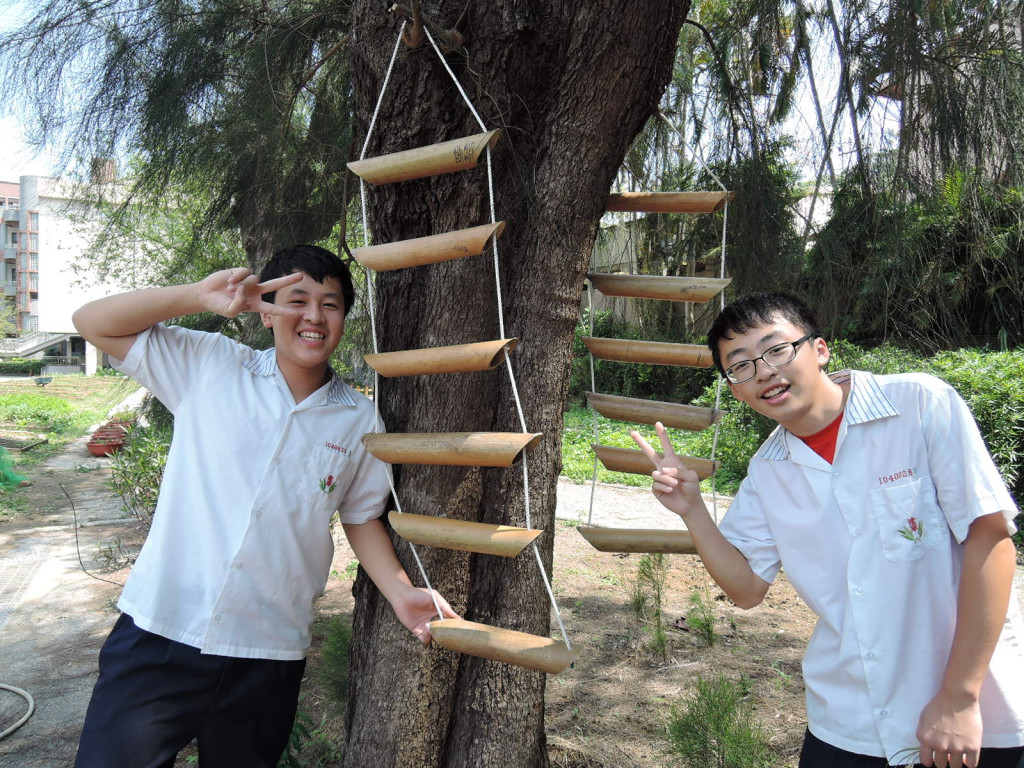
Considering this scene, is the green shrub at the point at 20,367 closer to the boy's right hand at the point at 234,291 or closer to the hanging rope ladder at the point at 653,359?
the boy's right hand at the point at 234,291

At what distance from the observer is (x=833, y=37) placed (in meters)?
2.74

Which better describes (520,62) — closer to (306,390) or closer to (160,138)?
(306,390)

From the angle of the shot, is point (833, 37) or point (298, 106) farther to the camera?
point (298, 106)

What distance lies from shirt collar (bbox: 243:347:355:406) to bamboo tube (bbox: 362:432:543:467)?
0.13 meters

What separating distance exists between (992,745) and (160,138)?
311cm

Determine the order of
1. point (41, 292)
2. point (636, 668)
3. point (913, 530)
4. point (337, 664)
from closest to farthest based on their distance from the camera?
point (913, 530), point (337, 664), point (636, 668), point (41, 292)

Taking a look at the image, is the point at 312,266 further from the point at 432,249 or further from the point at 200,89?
the point at 200,89

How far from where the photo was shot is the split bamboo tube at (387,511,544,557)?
1.44m

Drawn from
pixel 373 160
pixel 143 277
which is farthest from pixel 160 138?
pixel 143 277

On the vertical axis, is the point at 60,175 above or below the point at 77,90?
below

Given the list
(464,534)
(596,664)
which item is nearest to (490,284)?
(464,534)

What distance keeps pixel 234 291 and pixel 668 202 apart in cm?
114

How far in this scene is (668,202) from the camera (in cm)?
198

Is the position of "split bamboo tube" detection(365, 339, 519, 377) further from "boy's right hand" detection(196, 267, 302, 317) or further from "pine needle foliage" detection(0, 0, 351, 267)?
"pine needle foliage" detection(0, 0, 351, 267)
